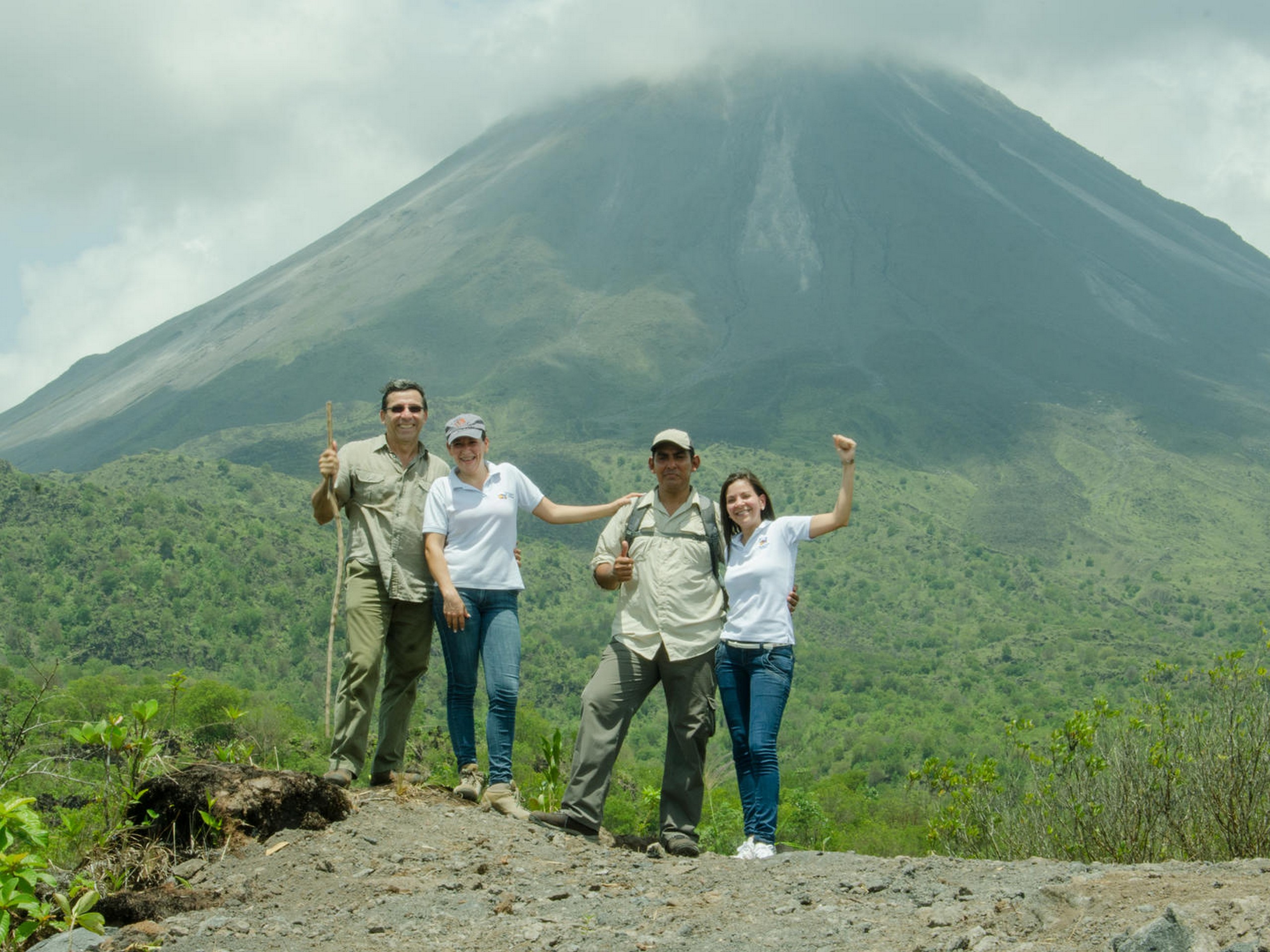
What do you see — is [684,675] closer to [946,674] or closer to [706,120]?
[946,674]

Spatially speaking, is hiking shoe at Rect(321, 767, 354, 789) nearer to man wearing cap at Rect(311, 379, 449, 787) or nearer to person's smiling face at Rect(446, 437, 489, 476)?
man wearing cap at Rect(311, 379, 449, 787)

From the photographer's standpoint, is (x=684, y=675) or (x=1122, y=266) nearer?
(x=684, y=675)

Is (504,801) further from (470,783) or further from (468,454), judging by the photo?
(468,454)

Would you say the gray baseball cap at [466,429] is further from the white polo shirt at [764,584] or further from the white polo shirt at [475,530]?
the white polo shirt at [764,584]

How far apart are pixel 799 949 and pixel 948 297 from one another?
365 ft

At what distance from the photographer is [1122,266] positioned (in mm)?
114750

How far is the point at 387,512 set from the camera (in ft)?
→ 17.1

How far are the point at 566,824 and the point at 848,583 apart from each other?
62.8 m

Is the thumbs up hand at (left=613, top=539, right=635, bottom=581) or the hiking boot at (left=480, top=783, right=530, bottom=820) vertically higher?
the thumbs up hand at (left=613, top=539, right=635, bottom=581)

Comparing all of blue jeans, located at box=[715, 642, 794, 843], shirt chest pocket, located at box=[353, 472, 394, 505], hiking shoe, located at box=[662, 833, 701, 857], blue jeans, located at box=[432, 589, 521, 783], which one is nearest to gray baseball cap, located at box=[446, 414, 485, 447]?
shirt chest pocket, located at box=[353, 472, 394, 505]

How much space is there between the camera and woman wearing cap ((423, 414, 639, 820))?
196 inches

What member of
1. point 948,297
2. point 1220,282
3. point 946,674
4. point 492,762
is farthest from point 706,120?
point 492,762

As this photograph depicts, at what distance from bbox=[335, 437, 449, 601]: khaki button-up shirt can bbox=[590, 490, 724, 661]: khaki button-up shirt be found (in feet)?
2.55

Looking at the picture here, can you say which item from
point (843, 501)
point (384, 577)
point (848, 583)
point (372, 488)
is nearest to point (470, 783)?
point (384, 577)
